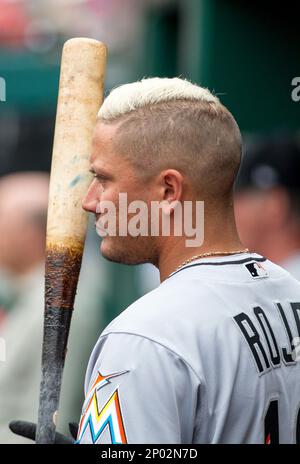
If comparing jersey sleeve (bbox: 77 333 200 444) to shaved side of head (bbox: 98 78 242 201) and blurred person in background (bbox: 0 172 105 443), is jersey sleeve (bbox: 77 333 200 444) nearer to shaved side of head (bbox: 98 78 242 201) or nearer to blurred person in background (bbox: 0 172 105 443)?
shaved side of head (bbox: 98 78 242 201)

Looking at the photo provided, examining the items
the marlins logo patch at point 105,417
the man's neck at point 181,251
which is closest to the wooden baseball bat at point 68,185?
the man's neck at point 181,251

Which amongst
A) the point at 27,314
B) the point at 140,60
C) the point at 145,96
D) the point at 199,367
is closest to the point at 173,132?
the point at 145,96

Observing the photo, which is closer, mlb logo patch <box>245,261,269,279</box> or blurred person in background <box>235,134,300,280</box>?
mlb logo patch <box>245,261,269,279</box>

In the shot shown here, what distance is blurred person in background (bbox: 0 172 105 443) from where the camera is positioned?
14.3 feet

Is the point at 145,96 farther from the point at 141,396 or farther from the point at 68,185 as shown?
the point at 141,396

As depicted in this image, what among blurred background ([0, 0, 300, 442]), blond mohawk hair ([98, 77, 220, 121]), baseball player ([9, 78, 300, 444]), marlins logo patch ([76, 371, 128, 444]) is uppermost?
blurred background ([0, 0, 300, 442])

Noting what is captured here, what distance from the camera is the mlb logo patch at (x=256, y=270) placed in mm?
2348

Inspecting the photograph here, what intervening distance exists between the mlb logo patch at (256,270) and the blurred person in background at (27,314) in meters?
2.07

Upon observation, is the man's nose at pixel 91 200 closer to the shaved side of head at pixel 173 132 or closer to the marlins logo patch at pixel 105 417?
the shaved side of head at pixel 173 132

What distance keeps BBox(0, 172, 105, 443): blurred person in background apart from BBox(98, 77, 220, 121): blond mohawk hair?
7.12ft

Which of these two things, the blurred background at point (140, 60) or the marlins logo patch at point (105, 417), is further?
the blurred background at point (140, 60)

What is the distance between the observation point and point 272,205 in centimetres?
447

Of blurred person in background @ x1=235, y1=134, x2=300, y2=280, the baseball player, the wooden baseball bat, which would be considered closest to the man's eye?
the baseball player

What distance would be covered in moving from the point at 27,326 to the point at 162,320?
2442mm
